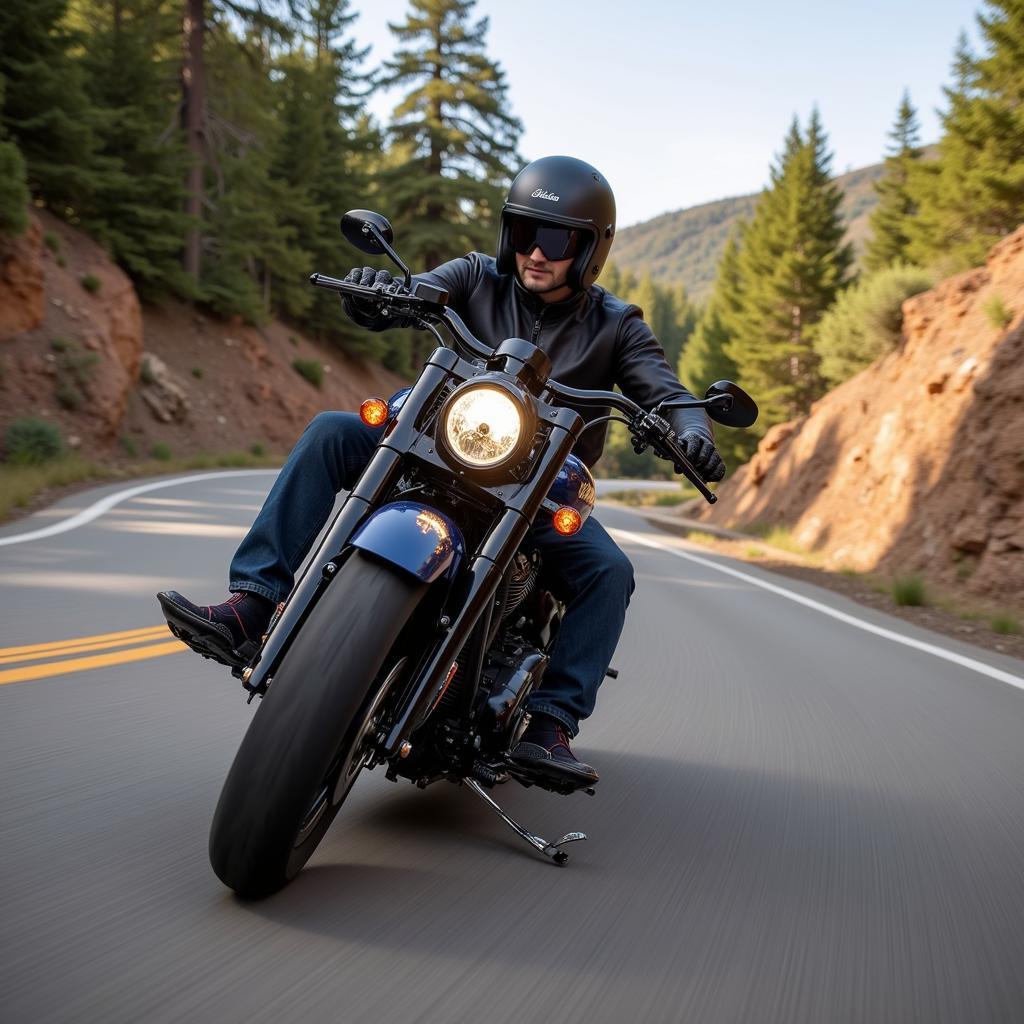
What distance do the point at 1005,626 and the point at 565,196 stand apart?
7.64 metres

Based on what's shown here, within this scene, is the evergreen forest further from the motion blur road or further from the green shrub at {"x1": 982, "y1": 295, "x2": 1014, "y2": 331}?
the motion blur road

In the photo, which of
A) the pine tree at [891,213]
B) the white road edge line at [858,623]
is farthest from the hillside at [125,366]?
the pine tree at [891,213]

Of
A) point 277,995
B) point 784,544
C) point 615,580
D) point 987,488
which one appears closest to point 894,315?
point 784,544

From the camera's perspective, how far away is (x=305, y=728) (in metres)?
2.21

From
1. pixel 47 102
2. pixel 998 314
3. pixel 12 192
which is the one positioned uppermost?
pixel 998 314

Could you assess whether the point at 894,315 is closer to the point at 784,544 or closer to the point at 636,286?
the point at 784,544

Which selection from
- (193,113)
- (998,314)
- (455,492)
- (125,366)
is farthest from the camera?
(193,113)

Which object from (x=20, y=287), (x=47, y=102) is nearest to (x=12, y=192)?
(x=20, y=287)

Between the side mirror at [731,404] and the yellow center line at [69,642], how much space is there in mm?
3311

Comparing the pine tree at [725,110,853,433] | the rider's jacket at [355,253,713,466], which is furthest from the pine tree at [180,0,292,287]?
the rider's jacket at [355,253,713,466]

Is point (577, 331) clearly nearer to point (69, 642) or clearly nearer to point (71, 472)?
point (69, 642)

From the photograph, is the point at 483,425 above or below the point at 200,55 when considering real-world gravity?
below

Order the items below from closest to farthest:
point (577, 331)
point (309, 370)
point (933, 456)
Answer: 1. point (577, 331)
2. point (933, 456)
3. point (309, 370)

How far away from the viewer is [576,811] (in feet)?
11.3
